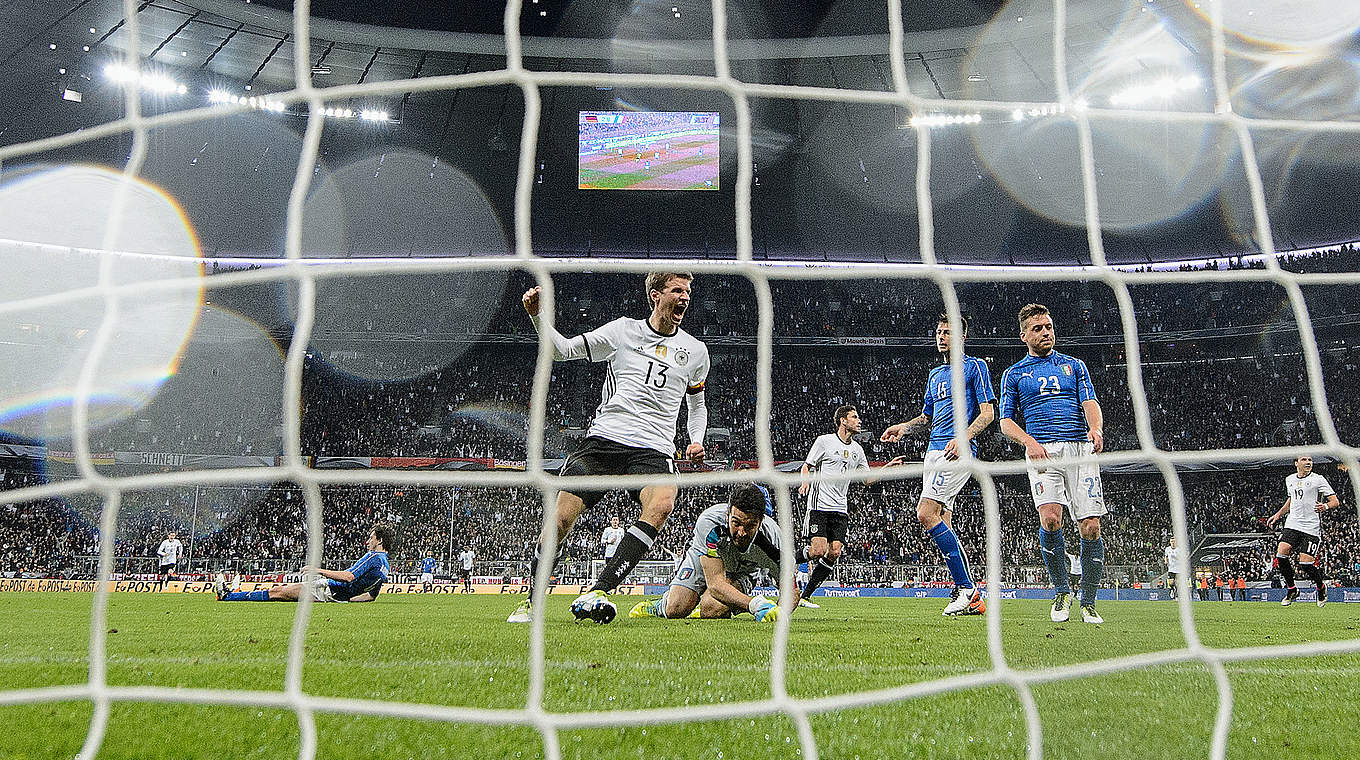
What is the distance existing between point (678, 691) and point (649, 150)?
1577cm

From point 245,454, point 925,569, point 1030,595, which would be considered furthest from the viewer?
point 245,454

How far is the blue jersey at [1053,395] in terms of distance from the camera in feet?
16.8

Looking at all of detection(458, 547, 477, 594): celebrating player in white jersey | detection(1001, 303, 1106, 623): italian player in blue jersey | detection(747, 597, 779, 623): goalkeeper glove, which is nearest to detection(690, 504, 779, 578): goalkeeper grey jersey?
detection(747, 597, 779, 623): goalkeeper glove

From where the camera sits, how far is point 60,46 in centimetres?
1534

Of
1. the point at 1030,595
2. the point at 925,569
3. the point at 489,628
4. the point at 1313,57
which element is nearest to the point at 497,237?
the point at 925,569

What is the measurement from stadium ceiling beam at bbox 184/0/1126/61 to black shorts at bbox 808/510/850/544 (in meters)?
11.5

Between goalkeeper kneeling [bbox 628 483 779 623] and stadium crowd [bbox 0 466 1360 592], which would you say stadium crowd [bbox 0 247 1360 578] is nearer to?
stadium crowd [bbox 0 466 1360 592]

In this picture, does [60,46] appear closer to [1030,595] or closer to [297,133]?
[297,133]

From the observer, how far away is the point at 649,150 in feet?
56.9

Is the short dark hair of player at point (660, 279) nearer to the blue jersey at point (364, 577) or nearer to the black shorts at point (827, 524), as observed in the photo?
the black shorts at point (827, 524)

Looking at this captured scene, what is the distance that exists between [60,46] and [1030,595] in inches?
738

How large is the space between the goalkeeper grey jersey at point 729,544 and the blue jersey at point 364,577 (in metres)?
4.10

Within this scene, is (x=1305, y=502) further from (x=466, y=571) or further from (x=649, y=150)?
(x=649, y=150)

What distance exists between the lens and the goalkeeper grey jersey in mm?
5113
